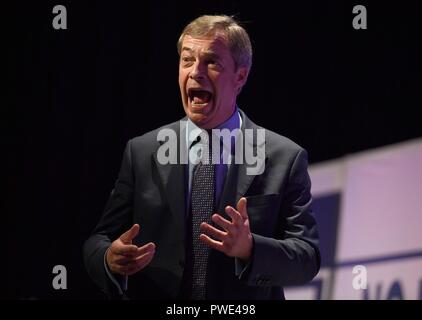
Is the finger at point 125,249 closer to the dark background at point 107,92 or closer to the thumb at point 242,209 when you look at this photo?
the thumb at point 242,209

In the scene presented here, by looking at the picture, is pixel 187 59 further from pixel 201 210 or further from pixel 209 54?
pixel 201 210

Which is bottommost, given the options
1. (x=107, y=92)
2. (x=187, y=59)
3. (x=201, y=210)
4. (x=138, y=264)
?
(x=138, y=264)

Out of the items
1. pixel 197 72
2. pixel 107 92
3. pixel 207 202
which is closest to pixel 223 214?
pixel 207 202

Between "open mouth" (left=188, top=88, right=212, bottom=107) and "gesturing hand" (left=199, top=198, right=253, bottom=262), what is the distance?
0.39 m

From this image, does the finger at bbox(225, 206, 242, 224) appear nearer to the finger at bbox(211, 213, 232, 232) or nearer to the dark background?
the finger at bbox(211, 213, 232, 232)

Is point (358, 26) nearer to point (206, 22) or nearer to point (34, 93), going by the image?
point (206, 22)

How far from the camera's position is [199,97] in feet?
6.66

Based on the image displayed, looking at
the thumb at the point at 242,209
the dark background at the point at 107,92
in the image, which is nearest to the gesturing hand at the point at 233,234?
the thumb at the point at 242,209

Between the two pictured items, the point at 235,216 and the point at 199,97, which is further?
the point at 199,97

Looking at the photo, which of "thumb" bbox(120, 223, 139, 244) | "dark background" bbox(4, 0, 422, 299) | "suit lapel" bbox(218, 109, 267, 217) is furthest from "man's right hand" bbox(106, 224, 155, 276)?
"dark background" bbox(4, 0, 422, 299)

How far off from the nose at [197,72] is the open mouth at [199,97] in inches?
1.5

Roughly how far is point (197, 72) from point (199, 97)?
0.08m

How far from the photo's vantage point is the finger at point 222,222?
1692mm
